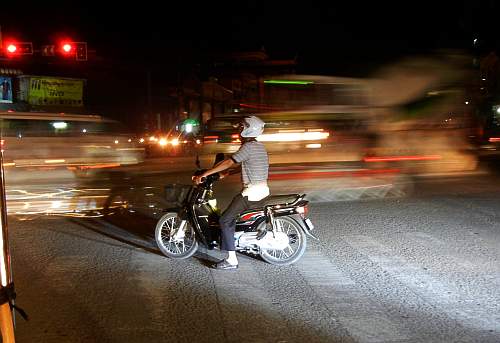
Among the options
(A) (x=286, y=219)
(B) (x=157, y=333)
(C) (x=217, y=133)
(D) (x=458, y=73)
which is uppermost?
(D) (x=458, y=73)

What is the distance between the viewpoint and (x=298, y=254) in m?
6.83

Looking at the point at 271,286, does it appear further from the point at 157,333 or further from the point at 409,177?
the point at 409,177

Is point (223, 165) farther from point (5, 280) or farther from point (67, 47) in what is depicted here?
point (67, 47)

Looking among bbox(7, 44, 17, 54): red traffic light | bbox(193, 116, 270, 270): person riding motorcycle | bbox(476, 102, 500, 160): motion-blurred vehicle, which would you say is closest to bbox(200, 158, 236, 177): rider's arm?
bbox(193, 116, 270, 270): person riding motorcycle

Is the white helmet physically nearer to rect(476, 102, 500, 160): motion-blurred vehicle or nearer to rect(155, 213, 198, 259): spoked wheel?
rect(155, 213, 198, 259): spoked wheel

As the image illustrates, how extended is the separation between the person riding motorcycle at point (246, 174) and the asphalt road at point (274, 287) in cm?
38

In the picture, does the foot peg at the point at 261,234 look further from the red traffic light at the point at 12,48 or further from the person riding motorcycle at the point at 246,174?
the red traffic light at the point at 12,48

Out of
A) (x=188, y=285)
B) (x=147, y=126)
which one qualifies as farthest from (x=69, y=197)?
(x=147, y=126)

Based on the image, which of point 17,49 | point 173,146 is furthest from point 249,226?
point 173,146

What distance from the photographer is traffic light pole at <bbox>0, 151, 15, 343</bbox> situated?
129 inches

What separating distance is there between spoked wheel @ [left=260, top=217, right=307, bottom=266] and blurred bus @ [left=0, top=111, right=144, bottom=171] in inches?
365

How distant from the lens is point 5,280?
3.41m

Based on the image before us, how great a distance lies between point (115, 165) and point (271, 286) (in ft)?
34.3

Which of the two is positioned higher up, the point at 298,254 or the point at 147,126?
the point at 147,126
